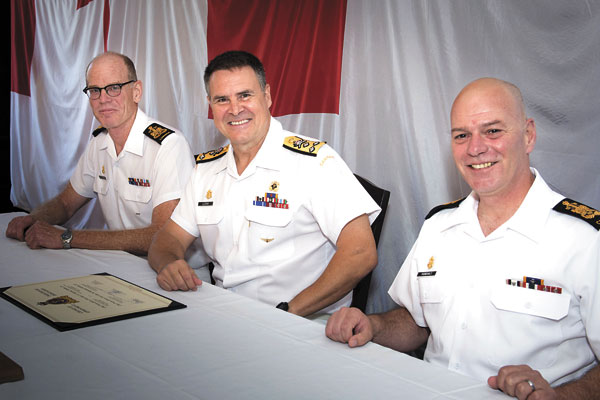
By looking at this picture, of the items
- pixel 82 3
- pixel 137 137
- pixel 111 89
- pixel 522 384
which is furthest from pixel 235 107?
pixel 82 3

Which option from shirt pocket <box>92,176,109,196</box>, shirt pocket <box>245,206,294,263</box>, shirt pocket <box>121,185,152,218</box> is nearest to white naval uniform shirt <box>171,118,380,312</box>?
shirt pocket <box>245,206,294,263</box>

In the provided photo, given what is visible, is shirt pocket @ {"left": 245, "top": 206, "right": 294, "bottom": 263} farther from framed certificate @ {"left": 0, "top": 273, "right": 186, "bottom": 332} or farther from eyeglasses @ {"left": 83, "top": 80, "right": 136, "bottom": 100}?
eyeglasses @ {"left": 83, "top": 80, "right": 136, "bottom": 100}

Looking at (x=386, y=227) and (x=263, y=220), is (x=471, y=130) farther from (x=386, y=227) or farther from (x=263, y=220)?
(x=386, y=227)

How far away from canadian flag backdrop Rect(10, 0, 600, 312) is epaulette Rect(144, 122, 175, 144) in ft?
2.24

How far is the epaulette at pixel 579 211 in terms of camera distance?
1.43 meters

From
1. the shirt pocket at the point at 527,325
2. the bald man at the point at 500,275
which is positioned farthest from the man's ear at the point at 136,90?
the shirt pocket at the point at 527,325

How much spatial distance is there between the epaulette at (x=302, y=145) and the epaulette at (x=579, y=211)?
3.27ft

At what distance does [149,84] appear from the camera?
4488 mm

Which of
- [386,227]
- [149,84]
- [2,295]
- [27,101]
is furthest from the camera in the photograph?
[27,101]

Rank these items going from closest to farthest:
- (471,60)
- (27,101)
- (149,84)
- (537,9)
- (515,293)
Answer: (515,293)
(537,9)
(471,60)
(149,84)
(27,101)

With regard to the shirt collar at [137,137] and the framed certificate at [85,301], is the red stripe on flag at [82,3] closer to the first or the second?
the shirt collar at [137,137]

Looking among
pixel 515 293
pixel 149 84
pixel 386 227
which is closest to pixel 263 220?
pixel 386 227

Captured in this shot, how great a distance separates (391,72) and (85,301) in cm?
180

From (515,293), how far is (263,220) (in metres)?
1.04
